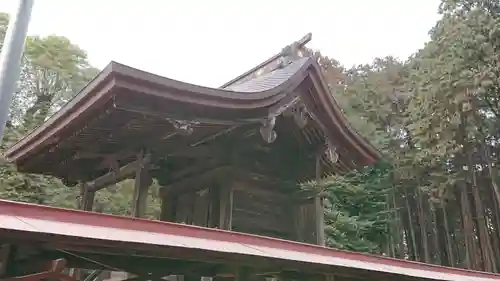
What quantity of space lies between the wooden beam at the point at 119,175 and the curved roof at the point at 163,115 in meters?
0.17

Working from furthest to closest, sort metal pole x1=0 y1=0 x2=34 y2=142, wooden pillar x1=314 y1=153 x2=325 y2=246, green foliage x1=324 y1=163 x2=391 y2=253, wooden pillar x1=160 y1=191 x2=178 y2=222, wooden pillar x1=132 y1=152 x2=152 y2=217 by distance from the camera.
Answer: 1. green foliage x1=324 y1=163 x2=391 y2=253
2. wooden pillar x1=160 y1=191 x2=178 y2=222
3. wooden pillar x1=314 y1=153 x2=325 y2=246
4. wooden pillar x1=132 y1=152 x2=152 y2=217
5. metal pole x1=0 y1=0 x2=34 y2=142

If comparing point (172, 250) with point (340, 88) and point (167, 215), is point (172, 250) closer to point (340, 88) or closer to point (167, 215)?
point (167, 215)

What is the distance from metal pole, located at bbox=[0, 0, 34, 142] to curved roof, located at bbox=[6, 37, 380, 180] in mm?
622

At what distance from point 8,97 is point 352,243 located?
1238 cm

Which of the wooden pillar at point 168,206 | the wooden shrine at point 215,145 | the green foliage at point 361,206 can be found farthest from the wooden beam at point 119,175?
the green foliage at point 361,206

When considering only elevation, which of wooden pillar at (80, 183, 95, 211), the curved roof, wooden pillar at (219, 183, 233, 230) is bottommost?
wooden pillar at (219, 183, 233, 230)

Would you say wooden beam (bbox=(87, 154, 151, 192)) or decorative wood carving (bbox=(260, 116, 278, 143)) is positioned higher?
decorative wood carving (bbox=(260, 116, 278, 143))

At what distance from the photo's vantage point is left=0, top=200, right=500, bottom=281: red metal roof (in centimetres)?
→ 266

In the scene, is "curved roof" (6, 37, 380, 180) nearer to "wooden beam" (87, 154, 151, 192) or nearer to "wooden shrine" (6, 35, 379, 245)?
"wooden shrine" (6, 35, 379, 245)

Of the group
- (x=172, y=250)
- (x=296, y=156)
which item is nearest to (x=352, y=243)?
(x=296, y=156)

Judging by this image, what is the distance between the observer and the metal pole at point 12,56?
4.46 meters

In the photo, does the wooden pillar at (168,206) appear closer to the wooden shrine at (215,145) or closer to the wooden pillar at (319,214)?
the wooden shrine at (215,145)

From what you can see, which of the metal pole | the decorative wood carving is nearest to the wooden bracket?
the metal pole

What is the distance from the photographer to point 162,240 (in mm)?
3037
